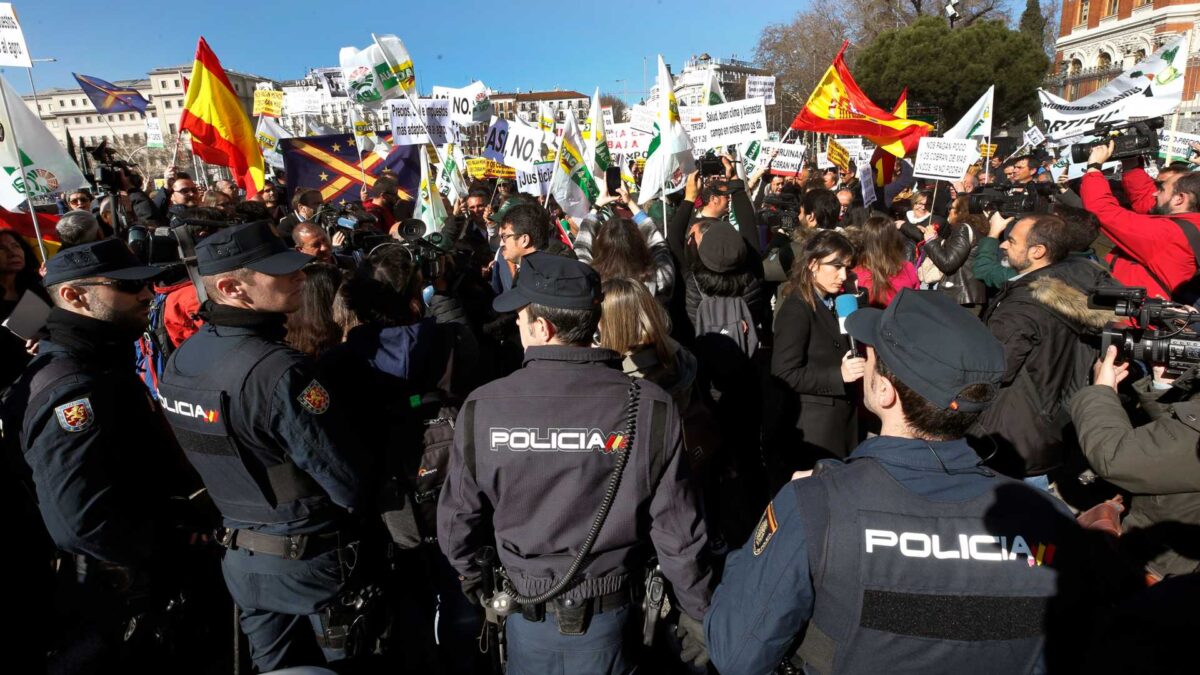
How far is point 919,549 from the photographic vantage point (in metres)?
1.42

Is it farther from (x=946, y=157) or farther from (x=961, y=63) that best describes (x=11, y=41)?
(x=961, y=63)

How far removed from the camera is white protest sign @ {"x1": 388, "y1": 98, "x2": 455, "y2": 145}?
8.86 m

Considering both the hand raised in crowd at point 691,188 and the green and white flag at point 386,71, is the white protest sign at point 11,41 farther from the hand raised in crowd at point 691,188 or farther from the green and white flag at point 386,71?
the hand raised in crowd at point 691,188

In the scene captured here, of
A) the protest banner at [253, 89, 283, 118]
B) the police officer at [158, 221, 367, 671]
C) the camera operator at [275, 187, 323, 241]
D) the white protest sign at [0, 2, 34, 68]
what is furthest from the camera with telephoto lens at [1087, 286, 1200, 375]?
the protest banner at [253, 89, 283, 118]

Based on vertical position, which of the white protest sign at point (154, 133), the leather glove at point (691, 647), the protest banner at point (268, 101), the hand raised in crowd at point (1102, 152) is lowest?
the leather glove at point (691, 647)

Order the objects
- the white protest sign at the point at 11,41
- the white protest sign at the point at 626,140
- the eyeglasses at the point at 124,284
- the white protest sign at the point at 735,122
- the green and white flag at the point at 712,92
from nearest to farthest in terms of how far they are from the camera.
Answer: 1. the eyeglasses at the point at 124,284
2. the white protest sign at the point at 11,41
3. the white protest sign at the point at 735,122
4. the green and white flag at the point at 712,92
5. the white protest sign at the point at 626,140

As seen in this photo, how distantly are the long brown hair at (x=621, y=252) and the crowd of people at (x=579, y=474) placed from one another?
101 centimetres

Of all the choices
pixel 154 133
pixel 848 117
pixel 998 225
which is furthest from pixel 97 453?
pixel 154 133

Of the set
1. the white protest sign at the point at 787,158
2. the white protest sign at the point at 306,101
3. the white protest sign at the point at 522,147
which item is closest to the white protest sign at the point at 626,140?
the white protest sign at the point at 787,158

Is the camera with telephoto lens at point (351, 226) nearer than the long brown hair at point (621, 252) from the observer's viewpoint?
No

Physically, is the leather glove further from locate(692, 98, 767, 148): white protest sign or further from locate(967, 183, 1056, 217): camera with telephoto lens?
locate(692, 98, 767, 148): white protest sign

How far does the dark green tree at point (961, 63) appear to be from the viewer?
34250 millimetres

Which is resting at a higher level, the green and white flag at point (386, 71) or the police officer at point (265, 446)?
the green and white flag at point (386, 71)

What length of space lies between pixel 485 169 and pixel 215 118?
717cm
